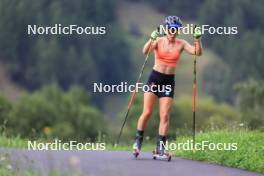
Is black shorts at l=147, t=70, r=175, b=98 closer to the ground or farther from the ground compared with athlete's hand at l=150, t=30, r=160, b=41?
closer to the ground

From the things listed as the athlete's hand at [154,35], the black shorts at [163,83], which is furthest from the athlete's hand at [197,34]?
the black shorts at [163,83]

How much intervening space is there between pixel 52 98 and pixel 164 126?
10662cm

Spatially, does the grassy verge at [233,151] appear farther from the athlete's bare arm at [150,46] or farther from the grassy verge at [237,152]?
the athlete's bare arm at [150,46]

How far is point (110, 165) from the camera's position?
1277 centimetres

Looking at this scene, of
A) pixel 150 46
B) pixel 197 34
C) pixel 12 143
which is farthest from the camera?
pixel 12 143

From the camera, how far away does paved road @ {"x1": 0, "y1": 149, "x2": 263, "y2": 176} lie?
11719 mm

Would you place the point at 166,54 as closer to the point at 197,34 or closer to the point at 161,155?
the point at 197,34

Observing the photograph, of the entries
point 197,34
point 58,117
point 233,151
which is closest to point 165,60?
point 197,34

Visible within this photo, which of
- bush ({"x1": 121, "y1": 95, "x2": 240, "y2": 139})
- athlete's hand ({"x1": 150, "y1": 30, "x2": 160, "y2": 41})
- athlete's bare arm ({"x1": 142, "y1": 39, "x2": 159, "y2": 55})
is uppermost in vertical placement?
bush ({"x1": 121, "y1": 95, "x2": 240, "y2": 139})

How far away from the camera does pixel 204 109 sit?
432ft

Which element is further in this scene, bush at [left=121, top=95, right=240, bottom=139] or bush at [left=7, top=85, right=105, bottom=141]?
bush at [left=7, top=85, right=105, bottom=141]

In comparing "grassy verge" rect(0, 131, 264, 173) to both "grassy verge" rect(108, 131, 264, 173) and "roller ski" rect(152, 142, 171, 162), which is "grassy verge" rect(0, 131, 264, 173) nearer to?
"grassy verge" rect(108, 131, 264, 173)

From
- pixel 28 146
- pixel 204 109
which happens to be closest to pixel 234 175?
pixel 28 146

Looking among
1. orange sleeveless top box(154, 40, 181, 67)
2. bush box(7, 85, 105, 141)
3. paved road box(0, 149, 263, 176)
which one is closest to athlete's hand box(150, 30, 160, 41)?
orange sleeveless top box(154, 40, 181, 67)
